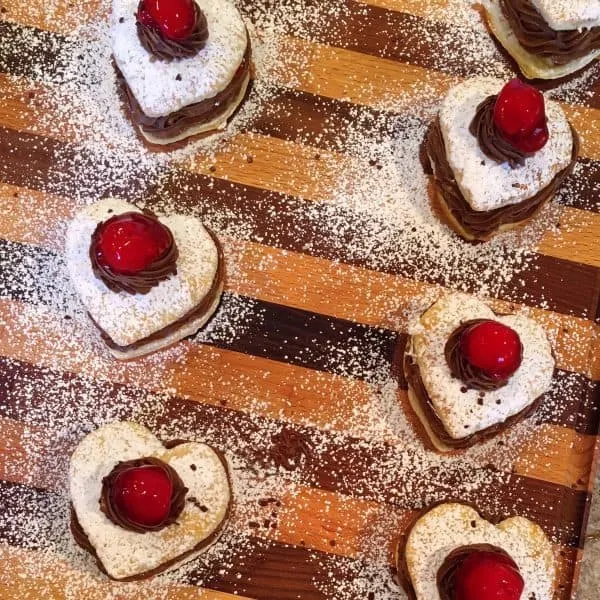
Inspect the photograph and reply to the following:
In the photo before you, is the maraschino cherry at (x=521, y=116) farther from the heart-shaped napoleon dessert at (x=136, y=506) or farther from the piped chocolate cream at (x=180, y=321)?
the heart-shaped napoleon dessert at (x=136, y=506)

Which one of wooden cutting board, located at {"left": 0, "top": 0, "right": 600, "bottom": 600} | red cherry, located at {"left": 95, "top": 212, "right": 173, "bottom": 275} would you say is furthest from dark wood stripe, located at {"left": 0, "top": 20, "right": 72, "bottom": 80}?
red cherry, located at {"left": 95, "top": 212, "right": 173, "bottom": 275}

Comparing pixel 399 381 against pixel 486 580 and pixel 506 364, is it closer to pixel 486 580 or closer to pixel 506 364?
pixel 506 364

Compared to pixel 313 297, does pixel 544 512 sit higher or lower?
lower

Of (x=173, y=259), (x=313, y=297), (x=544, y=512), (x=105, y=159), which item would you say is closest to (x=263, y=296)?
(x=313, y=297)

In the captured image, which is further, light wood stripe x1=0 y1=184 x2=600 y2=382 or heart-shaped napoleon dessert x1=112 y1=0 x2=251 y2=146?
light wood stripe x1=0 y1=184 x2=600 y2=382

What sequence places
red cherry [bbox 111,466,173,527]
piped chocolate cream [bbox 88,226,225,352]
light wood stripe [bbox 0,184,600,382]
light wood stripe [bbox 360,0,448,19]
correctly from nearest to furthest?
red cherry [bbox 111,466,173,527]
piped chocolate cream [bbox 88,226,225,352]
light wood stripe [bbox 0,184,600,382]
light wood stripe [bbox 360,0,448,19]

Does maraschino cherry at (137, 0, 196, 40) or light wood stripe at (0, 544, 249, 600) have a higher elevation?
maraschino cherry at (137, 0, 196, 40)

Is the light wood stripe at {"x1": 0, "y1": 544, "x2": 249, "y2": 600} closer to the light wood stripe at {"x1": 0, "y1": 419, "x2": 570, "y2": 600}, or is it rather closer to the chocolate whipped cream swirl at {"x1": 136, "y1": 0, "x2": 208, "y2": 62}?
the light wood stripe at {"x1": 0, "y1": 419, "x2": 570, "y2": 600}

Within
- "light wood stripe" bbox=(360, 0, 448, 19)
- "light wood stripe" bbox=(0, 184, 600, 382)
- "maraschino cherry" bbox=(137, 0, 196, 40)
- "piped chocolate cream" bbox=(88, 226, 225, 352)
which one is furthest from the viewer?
"light wood stripe" bbox=(360, 0, 448, 19)
